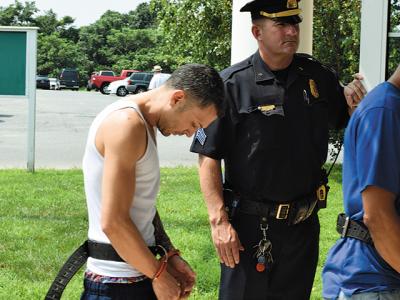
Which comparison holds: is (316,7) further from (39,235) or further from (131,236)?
(131,236)

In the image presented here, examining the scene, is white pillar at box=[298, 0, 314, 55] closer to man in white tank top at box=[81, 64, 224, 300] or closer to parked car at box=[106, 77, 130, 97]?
man in white tank top at box=[81, 64, 224, 300]

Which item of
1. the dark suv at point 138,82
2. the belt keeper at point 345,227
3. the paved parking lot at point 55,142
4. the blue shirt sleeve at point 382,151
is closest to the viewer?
the blue shirt sleeve at point 382,151

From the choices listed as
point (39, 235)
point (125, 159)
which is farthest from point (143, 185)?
point (39, 235)

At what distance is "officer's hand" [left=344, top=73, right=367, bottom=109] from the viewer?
3361mm

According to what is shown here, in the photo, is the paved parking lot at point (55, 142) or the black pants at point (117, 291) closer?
the black pants at point (117, 291)

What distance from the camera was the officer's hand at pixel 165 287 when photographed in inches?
94.7

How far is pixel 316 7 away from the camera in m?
12.5

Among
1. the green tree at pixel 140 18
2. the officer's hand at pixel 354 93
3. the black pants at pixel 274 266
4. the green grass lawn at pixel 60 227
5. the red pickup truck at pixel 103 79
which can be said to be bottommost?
the red pickup truck at pixel 103 79

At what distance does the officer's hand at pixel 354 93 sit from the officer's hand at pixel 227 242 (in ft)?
2.72

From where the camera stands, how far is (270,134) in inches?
127

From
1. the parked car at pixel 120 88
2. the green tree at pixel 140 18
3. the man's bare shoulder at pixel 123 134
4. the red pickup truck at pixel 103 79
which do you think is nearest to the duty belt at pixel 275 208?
the man's bare shoulder at pixel 123 134

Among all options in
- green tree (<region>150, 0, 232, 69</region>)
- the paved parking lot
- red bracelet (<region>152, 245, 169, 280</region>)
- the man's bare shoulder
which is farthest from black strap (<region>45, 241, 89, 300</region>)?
green tree (<region>150, 0, 232, 69</region>)

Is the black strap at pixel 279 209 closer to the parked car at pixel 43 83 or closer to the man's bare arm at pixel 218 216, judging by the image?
the man's bare arm at pixel 218 216

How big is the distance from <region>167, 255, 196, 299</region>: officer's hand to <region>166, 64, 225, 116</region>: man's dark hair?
59 cm
